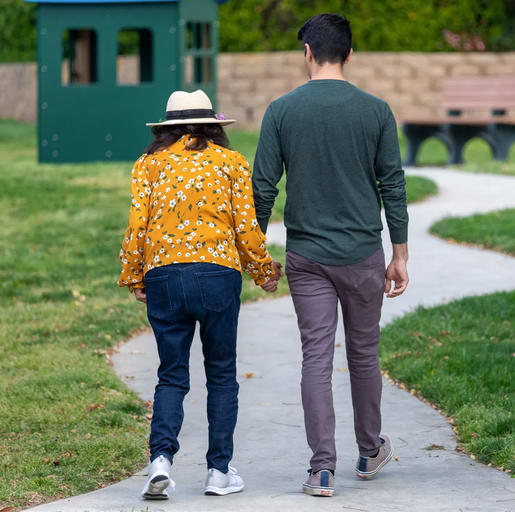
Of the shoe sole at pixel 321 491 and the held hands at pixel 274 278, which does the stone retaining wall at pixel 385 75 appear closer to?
the held hands at pixel 274 278

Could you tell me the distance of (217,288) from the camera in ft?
13.6

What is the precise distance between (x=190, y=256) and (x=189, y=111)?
1.85ft

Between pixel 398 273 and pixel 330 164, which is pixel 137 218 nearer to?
pixel 330 164

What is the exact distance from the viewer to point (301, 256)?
4277mm

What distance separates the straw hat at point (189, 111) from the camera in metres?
4.21

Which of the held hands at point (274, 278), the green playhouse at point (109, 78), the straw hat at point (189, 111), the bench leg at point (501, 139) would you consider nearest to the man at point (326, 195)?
the held hands at point (274, 278)

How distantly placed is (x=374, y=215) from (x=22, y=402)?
2.49m

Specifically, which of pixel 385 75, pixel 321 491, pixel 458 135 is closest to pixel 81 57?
pixel 458 135

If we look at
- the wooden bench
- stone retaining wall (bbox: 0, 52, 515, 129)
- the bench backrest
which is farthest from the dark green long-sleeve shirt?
stone retaining wall (bbox: 0, 52, 515, 129)

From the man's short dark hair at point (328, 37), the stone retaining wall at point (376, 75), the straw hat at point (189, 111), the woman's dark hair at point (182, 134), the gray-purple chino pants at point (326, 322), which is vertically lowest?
the gray-purple chino pants at point (326, 322)

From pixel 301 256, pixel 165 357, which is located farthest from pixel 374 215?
pixel 165 357

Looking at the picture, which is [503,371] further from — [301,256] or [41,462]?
[41,462]

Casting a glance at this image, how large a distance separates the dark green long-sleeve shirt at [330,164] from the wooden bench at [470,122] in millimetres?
13596

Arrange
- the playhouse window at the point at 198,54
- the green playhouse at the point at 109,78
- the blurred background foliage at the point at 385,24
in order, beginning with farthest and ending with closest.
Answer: the blurred background foliage at the point at 385,24 → the playhouse window at the point at 198,54 → the green playhouse at the point at 109,78
